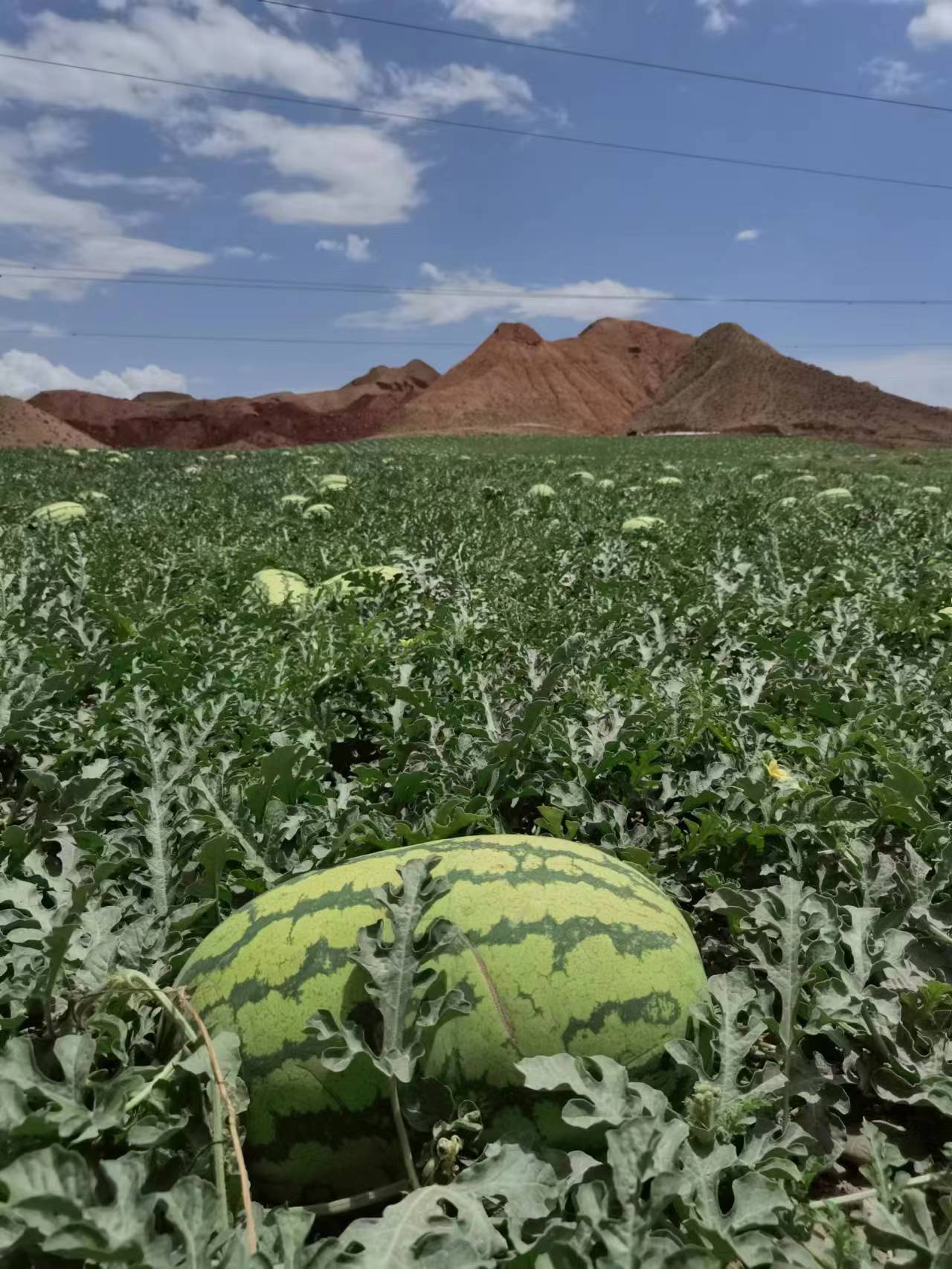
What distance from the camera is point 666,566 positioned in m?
5.90

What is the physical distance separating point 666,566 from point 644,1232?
489 cm

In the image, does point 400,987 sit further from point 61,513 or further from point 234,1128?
point 61,513

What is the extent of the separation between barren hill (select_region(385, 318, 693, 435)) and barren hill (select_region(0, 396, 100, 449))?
23.7m

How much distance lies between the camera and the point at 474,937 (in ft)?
5.59

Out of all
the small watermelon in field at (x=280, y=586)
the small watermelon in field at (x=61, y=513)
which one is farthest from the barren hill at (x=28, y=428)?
the small watermelon in field at (x=280, y=586)

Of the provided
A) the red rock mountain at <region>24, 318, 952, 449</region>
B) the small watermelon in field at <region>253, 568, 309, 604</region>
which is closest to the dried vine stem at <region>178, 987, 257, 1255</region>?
the small watermelon in field at <region>253, 568, 309, 604</region>

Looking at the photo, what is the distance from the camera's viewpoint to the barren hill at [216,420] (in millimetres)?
73062

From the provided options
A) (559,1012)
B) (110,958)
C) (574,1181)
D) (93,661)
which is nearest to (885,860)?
(559,1012)

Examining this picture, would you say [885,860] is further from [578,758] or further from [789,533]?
[789,533]

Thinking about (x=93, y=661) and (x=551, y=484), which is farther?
(x=551, y=484)

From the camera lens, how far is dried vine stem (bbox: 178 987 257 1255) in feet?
4.56

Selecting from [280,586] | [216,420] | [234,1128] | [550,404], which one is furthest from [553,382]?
[234,1128]

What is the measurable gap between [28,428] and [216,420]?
25.7 metres

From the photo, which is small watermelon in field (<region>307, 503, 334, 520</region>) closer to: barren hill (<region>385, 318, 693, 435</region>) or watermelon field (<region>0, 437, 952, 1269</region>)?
watermelon field (<region>0, 437, 952, 1269</region>)
